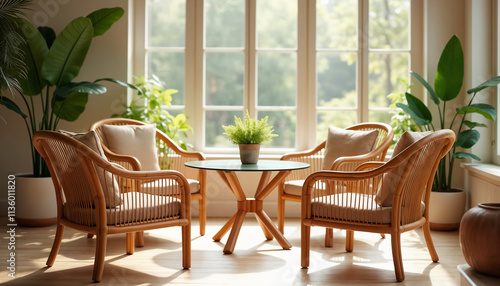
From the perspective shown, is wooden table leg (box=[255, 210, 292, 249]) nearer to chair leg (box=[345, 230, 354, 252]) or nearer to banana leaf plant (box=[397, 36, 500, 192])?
chair leg (box=[345, 230, 354, 252])


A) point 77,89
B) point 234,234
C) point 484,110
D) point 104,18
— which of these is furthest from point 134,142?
point 484,110

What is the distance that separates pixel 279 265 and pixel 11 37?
2919 mm

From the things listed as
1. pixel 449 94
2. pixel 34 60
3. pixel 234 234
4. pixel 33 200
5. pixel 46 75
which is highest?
pixel 34 60

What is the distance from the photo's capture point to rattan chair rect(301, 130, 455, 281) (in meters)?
2.90

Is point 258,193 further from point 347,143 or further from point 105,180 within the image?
point 105,180

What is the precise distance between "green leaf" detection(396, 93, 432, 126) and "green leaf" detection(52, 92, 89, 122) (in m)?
2.91

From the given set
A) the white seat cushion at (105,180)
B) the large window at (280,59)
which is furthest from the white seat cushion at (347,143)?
the white seat cushion at (105,180)

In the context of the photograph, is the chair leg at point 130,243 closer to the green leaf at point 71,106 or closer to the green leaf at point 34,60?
the green leaf at point 71,106

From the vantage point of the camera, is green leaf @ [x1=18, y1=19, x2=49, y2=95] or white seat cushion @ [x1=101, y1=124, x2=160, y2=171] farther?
green leaf @ [x1=18, y1=19, x2=49, y2=95]

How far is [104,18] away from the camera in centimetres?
473

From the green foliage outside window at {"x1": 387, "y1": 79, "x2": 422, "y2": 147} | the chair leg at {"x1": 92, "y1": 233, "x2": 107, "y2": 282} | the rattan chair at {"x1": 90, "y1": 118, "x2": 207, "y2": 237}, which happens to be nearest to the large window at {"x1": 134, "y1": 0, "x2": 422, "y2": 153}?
the green foliage outside window at {"x1": 387, "y1": 79, "x2": 422, "y2": 147}

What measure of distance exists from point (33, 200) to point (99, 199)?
6.59ft

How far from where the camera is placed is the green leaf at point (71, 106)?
4773mm

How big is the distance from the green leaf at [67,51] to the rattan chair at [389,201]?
2583mm
